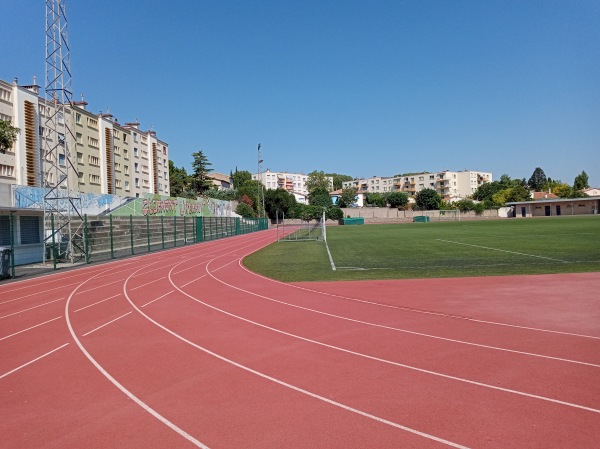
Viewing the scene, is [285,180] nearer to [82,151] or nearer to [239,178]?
[239,178]

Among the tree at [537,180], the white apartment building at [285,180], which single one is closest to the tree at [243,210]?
the white apartment building at [285,180]

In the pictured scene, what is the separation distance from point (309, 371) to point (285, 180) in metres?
155

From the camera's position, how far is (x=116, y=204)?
1383 inches

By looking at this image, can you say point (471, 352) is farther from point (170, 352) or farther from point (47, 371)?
point (47, 371)

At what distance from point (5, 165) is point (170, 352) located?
37485mm

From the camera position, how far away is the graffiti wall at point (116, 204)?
24.2 metres

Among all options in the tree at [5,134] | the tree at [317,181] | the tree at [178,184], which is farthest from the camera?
the tree at [317,181]

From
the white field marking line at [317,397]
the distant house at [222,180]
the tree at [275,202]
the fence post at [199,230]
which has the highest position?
the distant house at [222,180]

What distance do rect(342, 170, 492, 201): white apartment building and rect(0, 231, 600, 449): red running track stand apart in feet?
433

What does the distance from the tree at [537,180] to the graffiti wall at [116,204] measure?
146490 millimetres

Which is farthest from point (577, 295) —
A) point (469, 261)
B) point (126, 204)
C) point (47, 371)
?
point (126, 204)

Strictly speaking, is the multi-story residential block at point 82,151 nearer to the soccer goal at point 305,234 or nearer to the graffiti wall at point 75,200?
the graffiti wall at point 75,200

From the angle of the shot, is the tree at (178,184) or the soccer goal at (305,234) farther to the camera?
the tree at (178,184)

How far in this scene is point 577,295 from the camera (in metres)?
11.3
